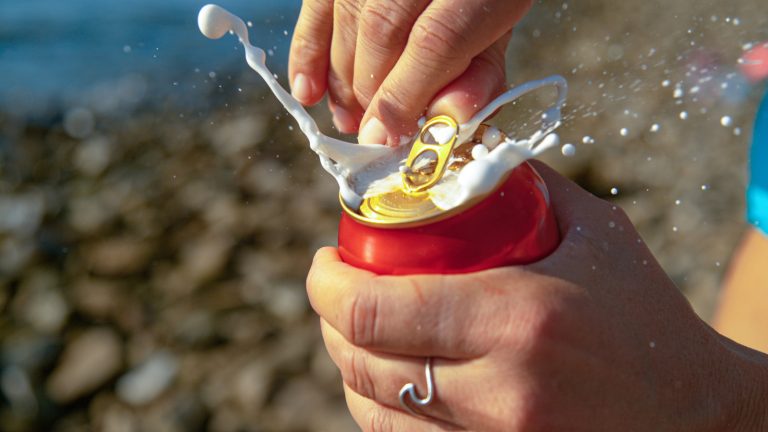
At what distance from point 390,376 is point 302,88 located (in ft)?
2.15

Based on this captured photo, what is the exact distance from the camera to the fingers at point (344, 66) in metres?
1.28

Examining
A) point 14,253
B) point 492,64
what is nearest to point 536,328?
point 492,64

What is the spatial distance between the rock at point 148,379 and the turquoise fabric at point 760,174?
1506 mm

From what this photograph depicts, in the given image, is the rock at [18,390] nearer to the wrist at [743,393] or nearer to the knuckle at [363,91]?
the knuckle at [363,91]

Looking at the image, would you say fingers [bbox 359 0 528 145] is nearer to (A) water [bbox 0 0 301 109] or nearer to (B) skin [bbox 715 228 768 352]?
(B) skin [bbox 715 228 768 352]

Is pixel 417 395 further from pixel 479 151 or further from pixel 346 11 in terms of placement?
pixel 346 11

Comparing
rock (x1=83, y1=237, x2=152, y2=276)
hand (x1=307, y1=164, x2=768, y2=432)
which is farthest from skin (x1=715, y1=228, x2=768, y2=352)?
rock (x1=83, y1=237, x2=152, y2=276)

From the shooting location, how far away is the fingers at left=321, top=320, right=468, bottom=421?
91 centimetres

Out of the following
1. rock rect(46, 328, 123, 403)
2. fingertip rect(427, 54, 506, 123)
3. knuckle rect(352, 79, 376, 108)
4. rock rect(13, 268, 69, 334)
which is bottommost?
rock rect(13, 268, 69, 334)

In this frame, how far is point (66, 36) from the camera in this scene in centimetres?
480

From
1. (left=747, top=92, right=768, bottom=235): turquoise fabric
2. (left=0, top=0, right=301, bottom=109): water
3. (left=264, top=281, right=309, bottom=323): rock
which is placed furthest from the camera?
(left=0, top=0, right=301, bottom=109): water

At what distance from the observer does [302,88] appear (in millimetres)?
1400

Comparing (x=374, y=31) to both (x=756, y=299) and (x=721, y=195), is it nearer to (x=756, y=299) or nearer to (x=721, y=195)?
(x=756, y=299)

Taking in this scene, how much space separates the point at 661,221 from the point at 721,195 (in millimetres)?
→ 287
